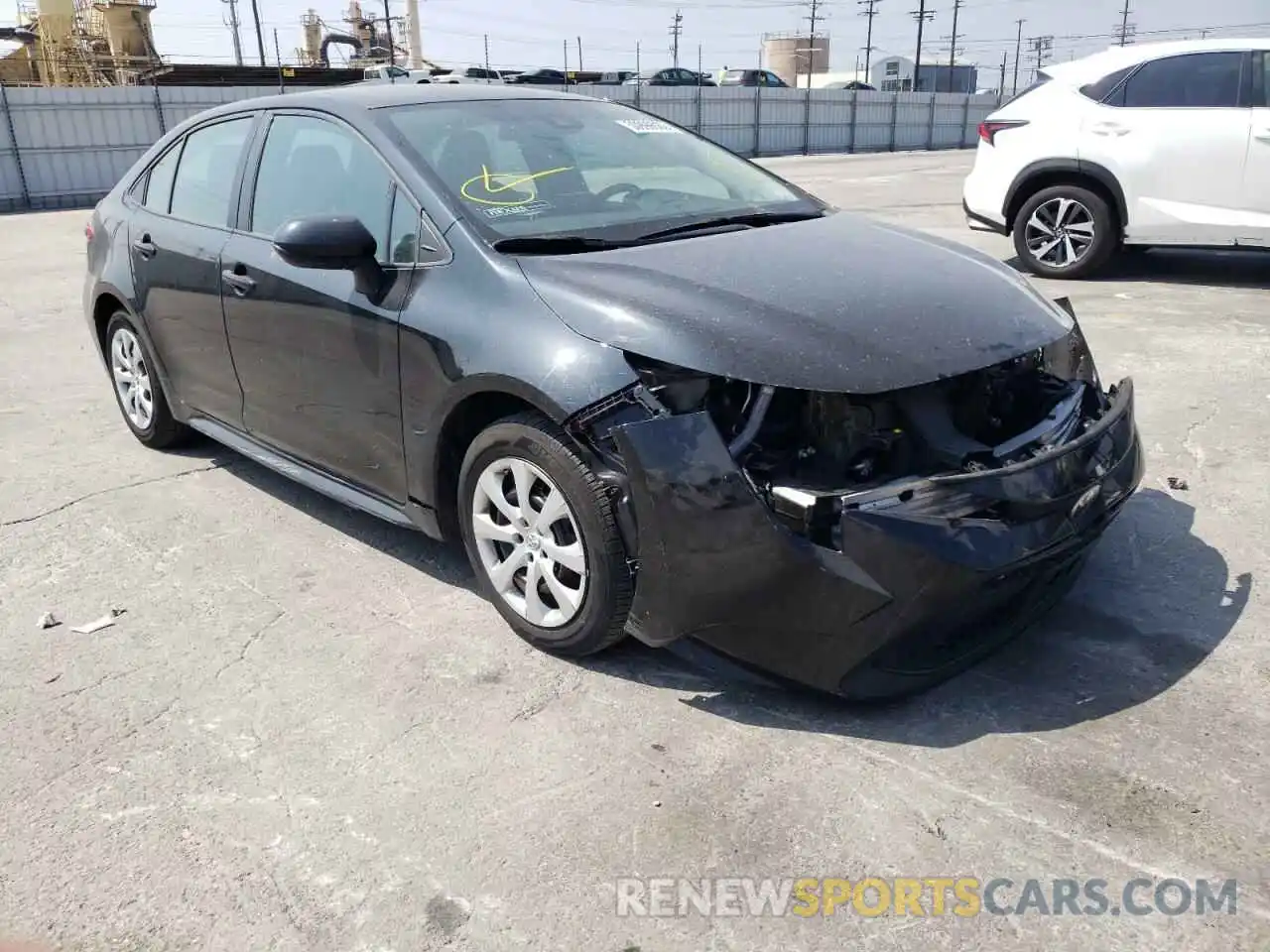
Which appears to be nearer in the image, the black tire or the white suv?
the white suv

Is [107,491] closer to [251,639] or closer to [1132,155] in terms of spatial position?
[251,639]

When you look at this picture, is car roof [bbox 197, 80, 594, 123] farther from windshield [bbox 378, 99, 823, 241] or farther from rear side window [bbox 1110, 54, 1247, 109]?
rear side window [bbox 1110, 54, 1247, 109]

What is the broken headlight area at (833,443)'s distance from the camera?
2525 mm

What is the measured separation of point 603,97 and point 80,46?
28.4 meters

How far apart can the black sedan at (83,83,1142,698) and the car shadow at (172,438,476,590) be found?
0.32 meters

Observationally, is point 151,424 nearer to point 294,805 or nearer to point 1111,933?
point 294,805

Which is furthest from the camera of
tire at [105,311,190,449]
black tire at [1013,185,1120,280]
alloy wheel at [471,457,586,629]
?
black tire at [1013,185,1120,280]

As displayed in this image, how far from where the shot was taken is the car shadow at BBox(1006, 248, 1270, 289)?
27.4 ft

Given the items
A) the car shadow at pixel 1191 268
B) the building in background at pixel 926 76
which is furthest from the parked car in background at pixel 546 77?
the building in background at pixel 926 76

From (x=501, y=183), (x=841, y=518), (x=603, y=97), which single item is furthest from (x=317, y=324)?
(x=603, y=97)

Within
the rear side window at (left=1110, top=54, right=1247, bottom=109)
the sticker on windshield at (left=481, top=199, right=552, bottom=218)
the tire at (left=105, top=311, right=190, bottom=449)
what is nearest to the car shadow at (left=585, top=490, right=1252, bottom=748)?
the sticker on windshield at (left=481, top=199, right=552, bottom=218)

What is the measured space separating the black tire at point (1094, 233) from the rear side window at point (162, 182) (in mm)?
6375

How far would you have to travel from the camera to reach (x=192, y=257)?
165 inches

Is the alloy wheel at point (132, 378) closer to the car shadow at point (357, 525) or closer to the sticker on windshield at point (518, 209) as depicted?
the car shadow at point (357, 525)
